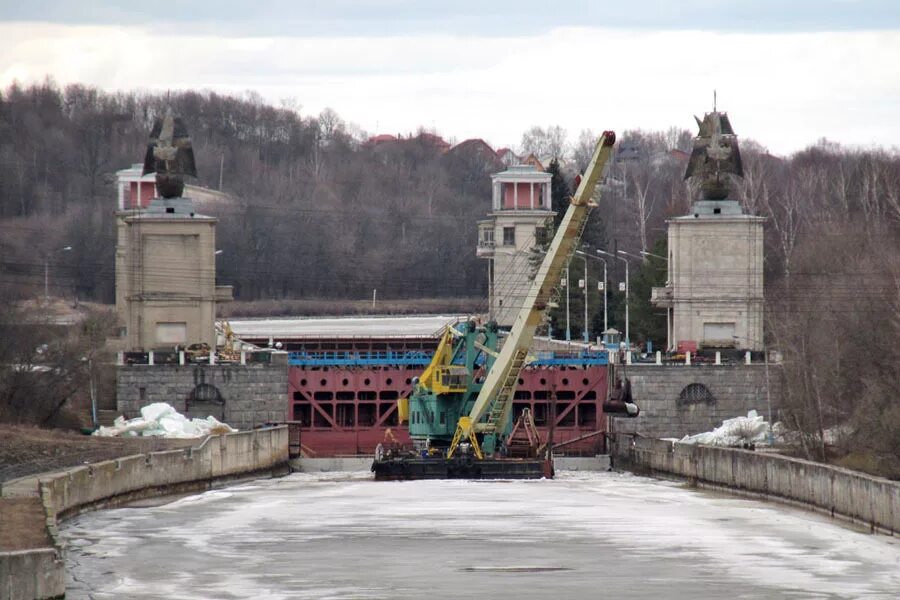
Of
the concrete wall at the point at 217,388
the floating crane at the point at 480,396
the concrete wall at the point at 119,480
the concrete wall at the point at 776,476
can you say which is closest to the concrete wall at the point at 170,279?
the concrete wall at the point at 217,388

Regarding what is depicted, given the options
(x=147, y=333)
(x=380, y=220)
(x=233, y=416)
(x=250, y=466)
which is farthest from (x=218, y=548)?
(x=380, y=220)

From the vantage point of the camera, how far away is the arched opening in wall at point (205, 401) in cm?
8425

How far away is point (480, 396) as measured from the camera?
251 feet

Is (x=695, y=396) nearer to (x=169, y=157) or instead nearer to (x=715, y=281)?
(x=715, y=281)

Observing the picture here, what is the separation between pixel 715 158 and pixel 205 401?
71.7 feet

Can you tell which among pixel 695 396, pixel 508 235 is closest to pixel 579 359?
pixel 695 396

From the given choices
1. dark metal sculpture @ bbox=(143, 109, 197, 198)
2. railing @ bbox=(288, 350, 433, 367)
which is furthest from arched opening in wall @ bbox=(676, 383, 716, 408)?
dark metal sculpture @ bbox=(143, 109, 197, 198)

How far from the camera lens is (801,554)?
4734 cm

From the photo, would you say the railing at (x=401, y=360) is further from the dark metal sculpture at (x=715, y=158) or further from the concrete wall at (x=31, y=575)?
the concrete wall at (x=31, y=575)

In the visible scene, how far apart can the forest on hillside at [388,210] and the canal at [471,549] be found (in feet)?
50.8

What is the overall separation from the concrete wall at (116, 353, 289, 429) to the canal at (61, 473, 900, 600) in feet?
59.2

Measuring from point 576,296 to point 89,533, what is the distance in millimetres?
65832

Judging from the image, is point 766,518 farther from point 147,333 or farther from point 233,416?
point 147,333

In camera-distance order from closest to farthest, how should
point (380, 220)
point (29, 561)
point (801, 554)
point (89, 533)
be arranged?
point (29, 561), point (801, 554), point (89, 533), point (380, 220)
